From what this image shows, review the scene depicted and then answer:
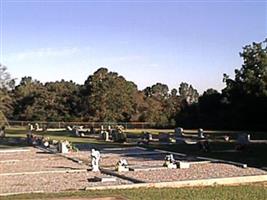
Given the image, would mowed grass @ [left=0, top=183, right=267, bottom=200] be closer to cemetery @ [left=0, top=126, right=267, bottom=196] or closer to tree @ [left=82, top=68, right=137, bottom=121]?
cemetery @ [left=0, top=126, right=267, bottom=196]

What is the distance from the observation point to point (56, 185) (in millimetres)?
16688

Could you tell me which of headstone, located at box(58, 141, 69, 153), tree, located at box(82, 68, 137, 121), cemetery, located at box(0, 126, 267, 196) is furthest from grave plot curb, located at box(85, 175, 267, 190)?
tree, located at box(82, 68, 137, 121)

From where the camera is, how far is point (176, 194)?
559 inches

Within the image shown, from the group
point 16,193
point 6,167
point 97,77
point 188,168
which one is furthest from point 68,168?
point 97,77

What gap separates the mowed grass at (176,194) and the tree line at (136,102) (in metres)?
37.2

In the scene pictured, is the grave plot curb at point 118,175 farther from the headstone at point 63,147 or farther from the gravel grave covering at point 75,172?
the headstone at point 63,147

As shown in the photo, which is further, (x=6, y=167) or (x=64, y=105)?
(x=64, y=105)

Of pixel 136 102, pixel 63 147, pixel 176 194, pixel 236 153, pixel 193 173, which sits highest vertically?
pixel 136 102

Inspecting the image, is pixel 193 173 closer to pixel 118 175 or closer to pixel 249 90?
pixel 118 175

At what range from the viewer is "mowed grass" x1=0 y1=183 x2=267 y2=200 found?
13617 millimetres

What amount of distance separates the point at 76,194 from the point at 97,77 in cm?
5845

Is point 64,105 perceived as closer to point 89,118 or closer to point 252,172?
point 89,118

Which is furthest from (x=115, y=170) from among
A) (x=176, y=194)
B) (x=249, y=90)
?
(x=249, y=90)

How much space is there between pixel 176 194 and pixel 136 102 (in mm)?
56913
